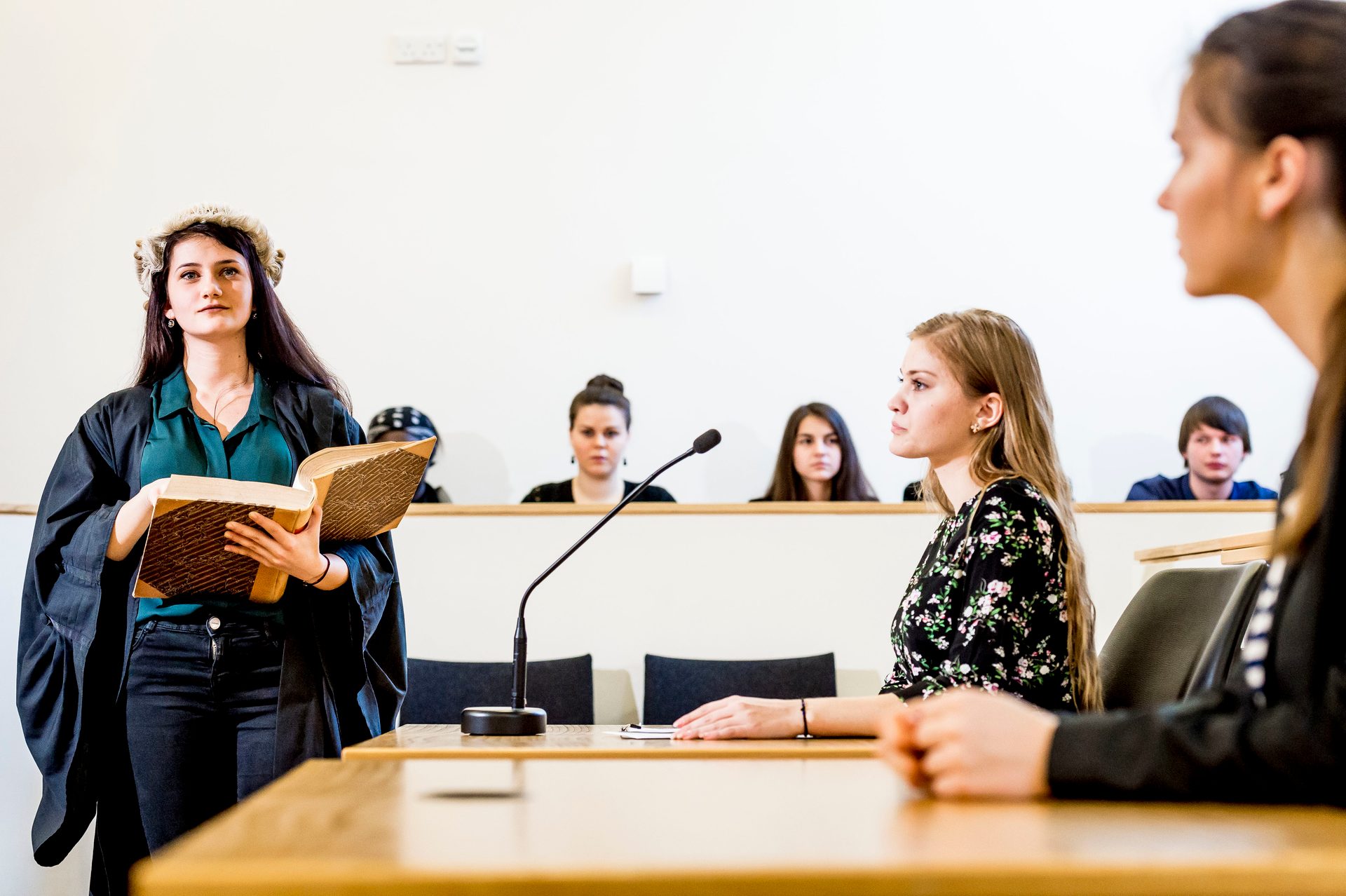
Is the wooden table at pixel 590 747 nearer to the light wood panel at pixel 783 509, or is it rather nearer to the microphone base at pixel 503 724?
the microphone base at pixel 503 724

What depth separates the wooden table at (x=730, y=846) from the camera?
49 centimetres

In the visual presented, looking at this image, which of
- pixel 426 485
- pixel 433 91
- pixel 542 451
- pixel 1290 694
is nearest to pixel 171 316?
pixel 1290 694

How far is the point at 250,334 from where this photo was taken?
221 cm

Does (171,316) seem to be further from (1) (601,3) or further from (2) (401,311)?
(1) (601,3)

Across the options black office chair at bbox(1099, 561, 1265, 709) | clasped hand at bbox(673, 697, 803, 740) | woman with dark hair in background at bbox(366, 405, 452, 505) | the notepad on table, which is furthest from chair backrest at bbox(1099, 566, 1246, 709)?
woman with dark hair in background at bbox(366, 405, 452, 505)

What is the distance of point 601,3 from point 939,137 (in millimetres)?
1580

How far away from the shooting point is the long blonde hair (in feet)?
5.70

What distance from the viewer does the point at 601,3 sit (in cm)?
535

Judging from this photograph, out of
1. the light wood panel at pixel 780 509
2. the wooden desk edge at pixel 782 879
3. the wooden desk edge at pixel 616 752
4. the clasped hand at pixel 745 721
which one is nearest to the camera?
the wooden desk edge at pixel 782 879

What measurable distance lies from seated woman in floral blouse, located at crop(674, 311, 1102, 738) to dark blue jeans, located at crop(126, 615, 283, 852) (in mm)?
712

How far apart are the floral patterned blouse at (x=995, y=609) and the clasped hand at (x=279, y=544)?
847 millimetres

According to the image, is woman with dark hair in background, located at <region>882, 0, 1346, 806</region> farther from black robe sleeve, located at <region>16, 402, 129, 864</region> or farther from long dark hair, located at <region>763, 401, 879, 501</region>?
long dark hair, located at <region>763, 401, 879, 501</region>

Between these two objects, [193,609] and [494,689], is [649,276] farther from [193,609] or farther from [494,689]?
[193,609]

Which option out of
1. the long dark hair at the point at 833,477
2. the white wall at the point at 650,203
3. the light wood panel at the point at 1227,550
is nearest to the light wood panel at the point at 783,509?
the light wood panel at the point at 1227,550
